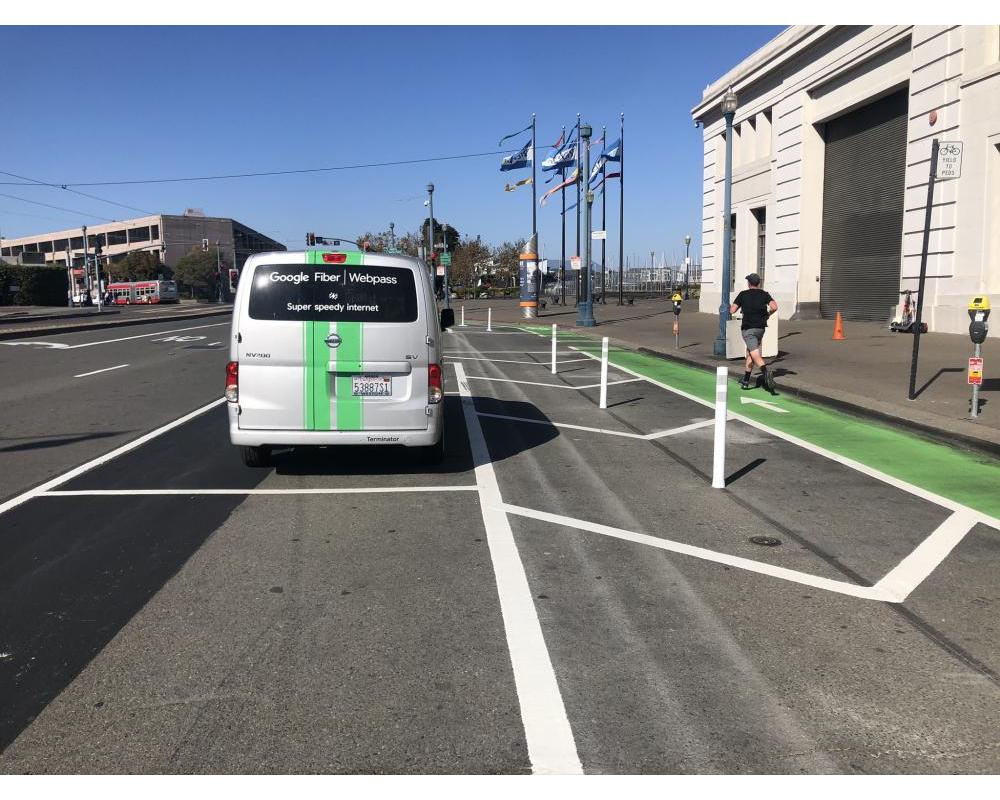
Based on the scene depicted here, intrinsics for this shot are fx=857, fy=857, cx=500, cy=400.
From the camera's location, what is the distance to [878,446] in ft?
31.2

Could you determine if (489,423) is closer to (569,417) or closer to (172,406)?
(569,417)

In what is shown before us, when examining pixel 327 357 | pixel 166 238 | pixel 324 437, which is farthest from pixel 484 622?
pixel 166 238

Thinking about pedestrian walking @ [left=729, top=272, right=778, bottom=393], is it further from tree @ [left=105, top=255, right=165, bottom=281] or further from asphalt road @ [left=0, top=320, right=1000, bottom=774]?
tree @ [left=105, top=255, right=165, bottom=281]

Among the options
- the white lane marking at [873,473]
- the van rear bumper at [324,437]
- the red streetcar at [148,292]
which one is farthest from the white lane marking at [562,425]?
the red streetcar at [148,292]

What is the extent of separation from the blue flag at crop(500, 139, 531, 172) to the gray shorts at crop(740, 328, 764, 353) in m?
35.4

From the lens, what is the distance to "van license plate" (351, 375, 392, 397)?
24.5 feet

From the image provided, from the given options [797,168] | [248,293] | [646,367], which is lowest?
[646,367]

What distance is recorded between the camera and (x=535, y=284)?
1748 inches

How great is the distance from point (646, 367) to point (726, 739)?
1587 cm

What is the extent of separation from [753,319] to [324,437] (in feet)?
30.4

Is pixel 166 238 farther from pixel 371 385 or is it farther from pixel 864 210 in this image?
pixel 371 385

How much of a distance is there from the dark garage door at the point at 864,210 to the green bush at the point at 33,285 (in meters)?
71.7

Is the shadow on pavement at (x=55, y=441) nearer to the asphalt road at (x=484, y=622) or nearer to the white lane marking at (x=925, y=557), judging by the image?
the asphalt road at (x=484, y=622)

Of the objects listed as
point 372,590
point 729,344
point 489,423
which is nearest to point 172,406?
point 489,423
